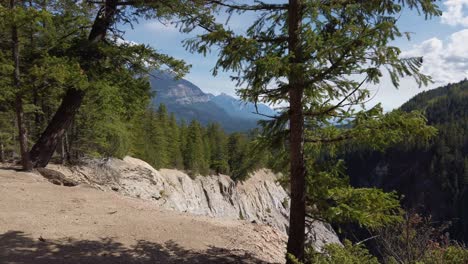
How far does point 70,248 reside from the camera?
695 centimetres

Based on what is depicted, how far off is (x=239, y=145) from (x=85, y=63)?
51.9 m

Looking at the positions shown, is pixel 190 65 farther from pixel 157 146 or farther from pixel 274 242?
pixel 157 146

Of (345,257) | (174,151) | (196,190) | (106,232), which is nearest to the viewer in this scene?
(345,257)

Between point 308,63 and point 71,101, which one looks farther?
point 71,101

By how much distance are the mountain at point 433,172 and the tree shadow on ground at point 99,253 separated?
98.9m

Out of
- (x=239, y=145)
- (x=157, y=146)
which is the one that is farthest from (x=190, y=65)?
(x=239, y=145)

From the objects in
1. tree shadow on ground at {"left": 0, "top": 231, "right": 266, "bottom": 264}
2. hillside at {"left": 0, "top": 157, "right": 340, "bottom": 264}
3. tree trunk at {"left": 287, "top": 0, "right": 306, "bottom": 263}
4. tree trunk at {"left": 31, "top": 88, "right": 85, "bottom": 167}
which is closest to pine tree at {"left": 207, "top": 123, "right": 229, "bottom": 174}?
tree trunk at {"left": 31, "top": 88, "right": 85, "bottom": 167}

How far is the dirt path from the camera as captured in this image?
22.4 ft

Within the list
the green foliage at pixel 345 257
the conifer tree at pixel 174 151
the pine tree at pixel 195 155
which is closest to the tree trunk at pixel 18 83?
the green foliage at pixel 345 257

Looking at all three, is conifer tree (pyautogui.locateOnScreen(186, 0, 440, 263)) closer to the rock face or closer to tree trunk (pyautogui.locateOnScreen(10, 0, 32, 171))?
Answer: the rock face

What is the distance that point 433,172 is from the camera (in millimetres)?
121562

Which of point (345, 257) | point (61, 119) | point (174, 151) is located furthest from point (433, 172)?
point (345, 257)

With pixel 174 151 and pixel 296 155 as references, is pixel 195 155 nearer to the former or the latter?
pixel 174 151

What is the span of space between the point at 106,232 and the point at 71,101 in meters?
5.73
